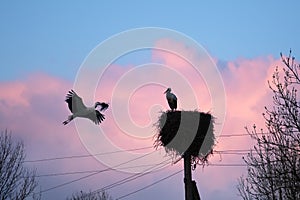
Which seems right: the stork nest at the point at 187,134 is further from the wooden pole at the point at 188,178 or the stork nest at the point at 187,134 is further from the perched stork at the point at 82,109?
the perched stork at the point at 82,109

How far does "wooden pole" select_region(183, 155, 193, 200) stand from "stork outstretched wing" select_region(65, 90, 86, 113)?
10.8 ft

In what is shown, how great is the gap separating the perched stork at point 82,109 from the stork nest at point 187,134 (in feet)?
10.9

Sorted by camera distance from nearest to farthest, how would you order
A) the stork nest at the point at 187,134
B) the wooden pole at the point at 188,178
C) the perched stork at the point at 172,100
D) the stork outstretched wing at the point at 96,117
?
the stork outstretched wing at the point at 96,117 → the wooden pole at the point at 188,178 → the stork nest at the point at 187,134 → the perched stork at the point at 172,100

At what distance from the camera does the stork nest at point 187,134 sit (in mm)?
15195

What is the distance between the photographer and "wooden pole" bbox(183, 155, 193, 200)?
12760 millimetres

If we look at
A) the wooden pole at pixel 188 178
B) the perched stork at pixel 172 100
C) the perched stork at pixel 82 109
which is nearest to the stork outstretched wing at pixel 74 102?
the perched stork at pixel 82 109

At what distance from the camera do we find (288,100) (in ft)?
36.4

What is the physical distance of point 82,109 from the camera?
12.9 metres

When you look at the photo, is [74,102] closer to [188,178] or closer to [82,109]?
[82,109]

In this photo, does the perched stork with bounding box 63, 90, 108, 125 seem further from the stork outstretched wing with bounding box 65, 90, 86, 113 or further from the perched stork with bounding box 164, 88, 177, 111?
the perched stork with bounding box 164, 88, 177, 111

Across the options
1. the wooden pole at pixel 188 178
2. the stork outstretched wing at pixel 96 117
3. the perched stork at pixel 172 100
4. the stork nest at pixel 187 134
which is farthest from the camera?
the perched stork at pixel 172 100

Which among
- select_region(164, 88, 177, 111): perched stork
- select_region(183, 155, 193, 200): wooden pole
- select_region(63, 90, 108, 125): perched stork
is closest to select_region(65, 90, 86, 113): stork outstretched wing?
select_region(63, 90, 108, 125): perched stork

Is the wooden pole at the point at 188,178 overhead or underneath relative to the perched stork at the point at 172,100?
underneath

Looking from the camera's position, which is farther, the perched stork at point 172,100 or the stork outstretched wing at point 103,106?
the perched stork at point 172,100
